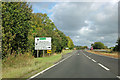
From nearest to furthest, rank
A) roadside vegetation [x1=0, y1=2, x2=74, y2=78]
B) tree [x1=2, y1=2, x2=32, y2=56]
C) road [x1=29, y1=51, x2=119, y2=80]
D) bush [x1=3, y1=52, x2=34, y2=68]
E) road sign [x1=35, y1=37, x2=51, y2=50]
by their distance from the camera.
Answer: road [x1=29, y1=51, x2=119, y2=80] < bush [x1=3, y1=52, x2=34, y2=68] < roadside vegetation [x1=0, y1=2, x2=74, y2=78] < tree [x1=2, y1=2, x2=32, y2=56] < road sign [x1=35, y1=37, x2=51, y2=50]

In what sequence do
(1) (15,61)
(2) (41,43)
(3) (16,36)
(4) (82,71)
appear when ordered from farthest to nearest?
(2) (41,43), (3) (16,36), (1) (15,61), (4) (82,71)

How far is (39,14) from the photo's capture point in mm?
54031

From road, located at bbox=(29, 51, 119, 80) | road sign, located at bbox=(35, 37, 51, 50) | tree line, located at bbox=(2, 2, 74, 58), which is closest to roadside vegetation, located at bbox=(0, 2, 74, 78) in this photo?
tree line, located at bbox=(2, 2, 74, 58)

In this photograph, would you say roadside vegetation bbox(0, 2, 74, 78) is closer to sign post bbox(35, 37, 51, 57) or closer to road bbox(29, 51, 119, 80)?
road bbox(29, 51, 119, 80)

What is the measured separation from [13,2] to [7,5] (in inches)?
37.4

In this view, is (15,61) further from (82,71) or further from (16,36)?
(82,71)

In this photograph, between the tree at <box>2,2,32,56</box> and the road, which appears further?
the tree at <box>2,2,32,56</box>

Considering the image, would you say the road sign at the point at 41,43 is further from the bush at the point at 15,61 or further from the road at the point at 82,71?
the road at the point at 82,71

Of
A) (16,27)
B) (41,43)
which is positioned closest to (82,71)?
(16,27)

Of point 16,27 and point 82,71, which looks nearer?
point 82,71

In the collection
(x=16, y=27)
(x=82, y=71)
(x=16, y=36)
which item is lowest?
(x=82, y=71)

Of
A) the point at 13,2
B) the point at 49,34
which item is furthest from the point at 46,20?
the point at 13,2

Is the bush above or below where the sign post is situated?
below

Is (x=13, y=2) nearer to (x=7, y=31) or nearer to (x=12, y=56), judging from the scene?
(x=7, y=31)
